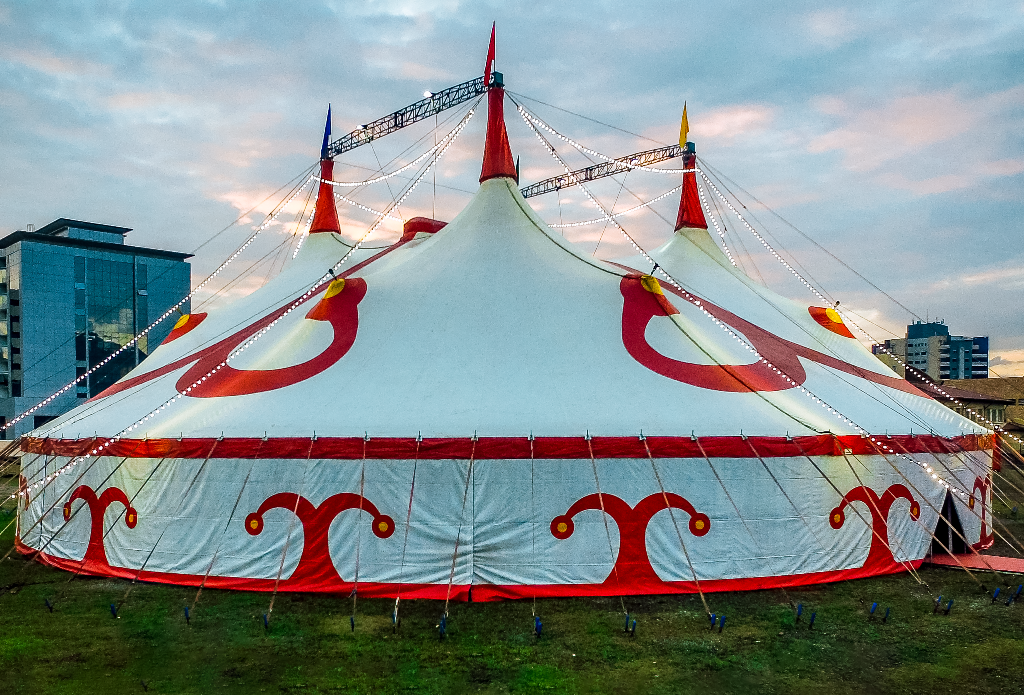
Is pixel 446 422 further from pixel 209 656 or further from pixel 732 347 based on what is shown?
pixel 732 347

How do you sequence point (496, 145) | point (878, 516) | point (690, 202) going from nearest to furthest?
point (878, 516), point (496, 145), point (690, 202)

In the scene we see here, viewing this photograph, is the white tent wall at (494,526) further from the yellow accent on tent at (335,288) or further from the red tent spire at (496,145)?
the red tent spire at (496,145)

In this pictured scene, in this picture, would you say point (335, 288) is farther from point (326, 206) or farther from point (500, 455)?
point (326, 206)

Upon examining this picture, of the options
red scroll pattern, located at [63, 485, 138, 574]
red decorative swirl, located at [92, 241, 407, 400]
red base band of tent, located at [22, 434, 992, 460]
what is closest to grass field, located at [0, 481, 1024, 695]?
red scroll pattern, located at [63, 485, 138, 574]

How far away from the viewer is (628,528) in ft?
23.1

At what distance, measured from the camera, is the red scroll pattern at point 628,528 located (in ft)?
22.9

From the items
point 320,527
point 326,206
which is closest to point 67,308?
point 326,206

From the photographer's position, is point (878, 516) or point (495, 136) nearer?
point (878, 516)

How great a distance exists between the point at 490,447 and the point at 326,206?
28.3ft

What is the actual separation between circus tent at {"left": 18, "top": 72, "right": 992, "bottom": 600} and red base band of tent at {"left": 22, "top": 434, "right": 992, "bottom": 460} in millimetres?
20

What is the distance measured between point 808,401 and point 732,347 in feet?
3.75

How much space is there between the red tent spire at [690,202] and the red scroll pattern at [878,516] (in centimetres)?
686

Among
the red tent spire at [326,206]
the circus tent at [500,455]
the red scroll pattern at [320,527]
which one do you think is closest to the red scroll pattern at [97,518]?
the circus tent at [500,455]

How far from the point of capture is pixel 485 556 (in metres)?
6.99
